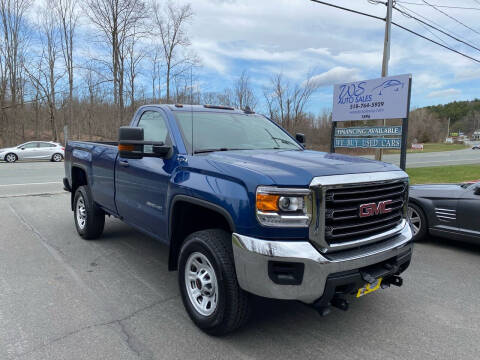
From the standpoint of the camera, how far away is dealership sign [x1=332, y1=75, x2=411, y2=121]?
8.89 m

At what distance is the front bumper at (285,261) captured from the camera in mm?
2441

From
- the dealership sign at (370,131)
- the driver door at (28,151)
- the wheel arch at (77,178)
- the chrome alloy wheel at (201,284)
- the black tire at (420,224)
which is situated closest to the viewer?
the chrome alloy wheel at (201,284)

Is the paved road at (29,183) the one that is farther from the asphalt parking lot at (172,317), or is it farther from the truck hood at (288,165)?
the truck hood at (288,165)

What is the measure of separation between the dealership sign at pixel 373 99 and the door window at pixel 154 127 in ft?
21.9

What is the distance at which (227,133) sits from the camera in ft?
13.1

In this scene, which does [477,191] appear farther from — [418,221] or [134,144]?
[134,144]

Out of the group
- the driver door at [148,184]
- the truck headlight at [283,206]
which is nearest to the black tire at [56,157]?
the driver door at [148,184]

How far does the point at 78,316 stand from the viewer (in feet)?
10.7

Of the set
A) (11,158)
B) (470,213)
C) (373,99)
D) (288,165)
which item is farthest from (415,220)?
(11,158)

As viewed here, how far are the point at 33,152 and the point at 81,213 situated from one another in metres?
20.2

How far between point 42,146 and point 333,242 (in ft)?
81.0

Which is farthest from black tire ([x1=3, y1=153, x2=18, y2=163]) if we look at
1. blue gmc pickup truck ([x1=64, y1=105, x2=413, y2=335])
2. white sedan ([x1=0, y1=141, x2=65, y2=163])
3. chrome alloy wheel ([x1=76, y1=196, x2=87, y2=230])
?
blue gmc pickup truck ([x1=64, y1=105, x2=413, y2=335])

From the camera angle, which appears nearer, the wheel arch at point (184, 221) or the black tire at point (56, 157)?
the wheel arch at point (184, 221)

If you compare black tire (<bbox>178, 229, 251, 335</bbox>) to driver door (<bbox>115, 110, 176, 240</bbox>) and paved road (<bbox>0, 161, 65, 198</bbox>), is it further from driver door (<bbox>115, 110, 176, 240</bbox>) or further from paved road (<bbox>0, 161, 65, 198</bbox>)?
paved road (<bbox>0, 161, 65, 198</bbox>)
